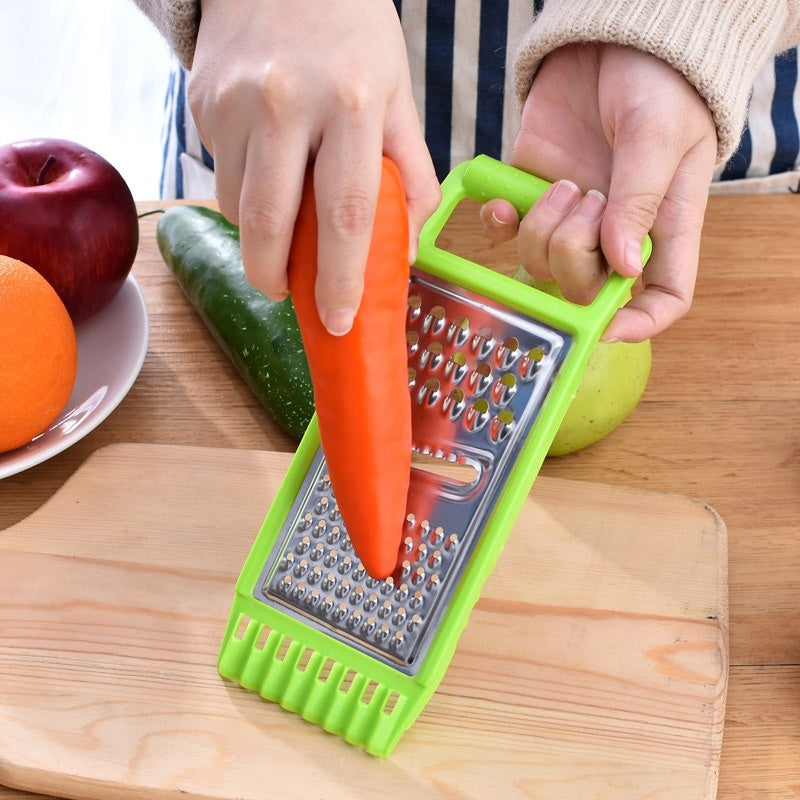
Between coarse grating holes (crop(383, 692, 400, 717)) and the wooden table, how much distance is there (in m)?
0.31

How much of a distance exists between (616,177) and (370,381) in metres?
0.35

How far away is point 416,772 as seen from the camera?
0.90 m

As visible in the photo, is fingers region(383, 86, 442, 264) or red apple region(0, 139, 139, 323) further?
red apple region(0, 139, 139, 323)

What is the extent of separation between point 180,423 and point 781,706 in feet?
2.49

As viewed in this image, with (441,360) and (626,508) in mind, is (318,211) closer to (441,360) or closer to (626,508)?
(441,360)

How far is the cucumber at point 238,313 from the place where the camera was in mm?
1176

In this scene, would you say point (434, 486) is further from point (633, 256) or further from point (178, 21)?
point (178, 21)

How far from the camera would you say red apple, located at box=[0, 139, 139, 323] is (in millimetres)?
1191

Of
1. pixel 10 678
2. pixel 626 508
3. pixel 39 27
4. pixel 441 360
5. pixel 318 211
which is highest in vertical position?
pixel 318 211

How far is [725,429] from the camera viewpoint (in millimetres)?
1229

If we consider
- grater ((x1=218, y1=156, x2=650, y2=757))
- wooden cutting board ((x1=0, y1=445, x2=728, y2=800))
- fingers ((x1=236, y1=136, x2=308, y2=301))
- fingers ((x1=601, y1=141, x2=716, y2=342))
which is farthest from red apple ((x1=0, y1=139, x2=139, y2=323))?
fingers ((x1=601, y1=141, x2=716, y2=342))

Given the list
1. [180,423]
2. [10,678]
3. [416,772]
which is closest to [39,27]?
[180,423]

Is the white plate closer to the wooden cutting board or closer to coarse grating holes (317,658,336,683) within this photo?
the wooden cutting board

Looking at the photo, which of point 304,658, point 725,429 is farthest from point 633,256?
point 304,658
